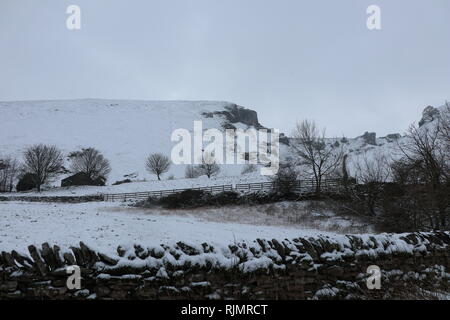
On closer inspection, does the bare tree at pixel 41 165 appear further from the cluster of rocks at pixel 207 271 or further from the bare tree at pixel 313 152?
the cluster of rocks at pixel 207 271

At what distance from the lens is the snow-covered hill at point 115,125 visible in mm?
73750

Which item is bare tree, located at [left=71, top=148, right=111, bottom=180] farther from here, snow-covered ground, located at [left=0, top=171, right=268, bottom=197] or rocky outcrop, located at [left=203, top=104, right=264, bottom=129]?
rocky outcrop, located at [left=203, top=104, right=264, bottom=129]

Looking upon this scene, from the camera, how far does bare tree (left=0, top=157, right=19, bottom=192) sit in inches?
1967

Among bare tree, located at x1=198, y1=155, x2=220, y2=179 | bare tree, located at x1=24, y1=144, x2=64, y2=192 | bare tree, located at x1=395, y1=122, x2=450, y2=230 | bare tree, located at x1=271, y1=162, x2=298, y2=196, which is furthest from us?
bare tree, located at x1=198, y1=155, x2=220, y2=179

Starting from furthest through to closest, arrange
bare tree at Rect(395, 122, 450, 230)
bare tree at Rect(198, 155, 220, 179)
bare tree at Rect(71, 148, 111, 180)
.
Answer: bare tree at Rect(198, 155, 220, 179) < bare tree at Rect(71, 148, 111, 180) < bare tree at Rect(395, 122, 450, 230)

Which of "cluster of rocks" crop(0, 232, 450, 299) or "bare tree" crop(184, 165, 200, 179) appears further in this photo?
"bare tree" crop(184, 165, 200, 179)

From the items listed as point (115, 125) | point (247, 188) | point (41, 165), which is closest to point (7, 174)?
point (41, 165)

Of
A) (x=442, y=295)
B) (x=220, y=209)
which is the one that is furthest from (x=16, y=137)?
(x=442, y=295)

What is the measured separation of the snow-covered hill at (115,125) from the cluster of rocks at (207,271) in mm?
54790

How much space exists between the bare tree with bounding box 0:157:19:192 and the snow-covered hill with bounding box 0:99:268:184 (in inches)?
471

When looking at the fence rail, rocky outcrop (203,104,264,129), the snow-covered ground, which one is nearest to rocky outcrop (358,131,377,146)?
rocky outcrop (203,104,264,129)

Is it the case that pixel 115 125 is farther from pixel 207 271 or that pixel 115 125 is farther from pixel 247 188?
pixel 207 271

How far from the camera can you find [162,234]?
1532 centimetres

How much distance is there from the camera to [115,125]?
105m
